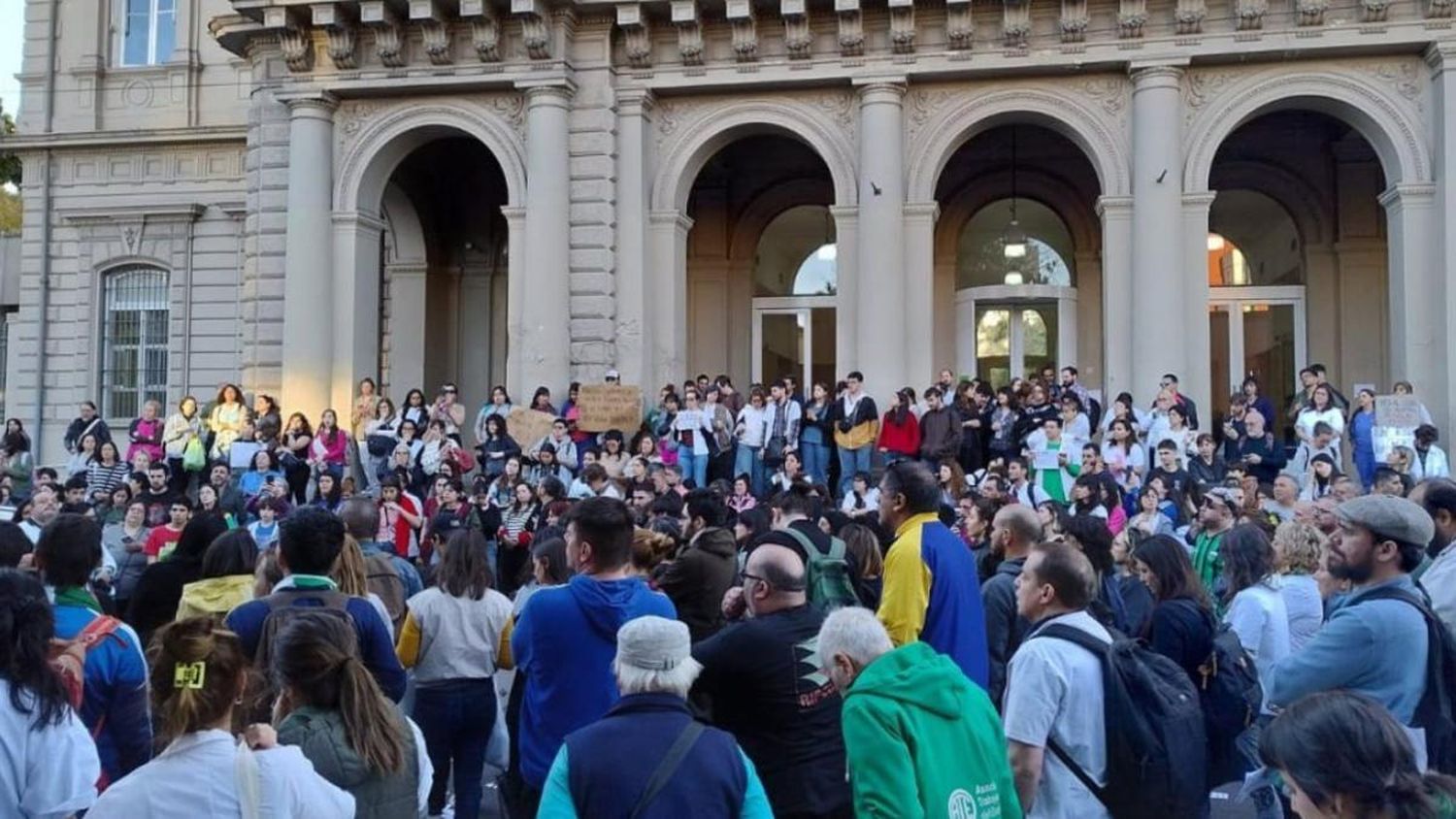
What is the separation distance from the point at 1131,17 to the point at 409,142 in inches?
438

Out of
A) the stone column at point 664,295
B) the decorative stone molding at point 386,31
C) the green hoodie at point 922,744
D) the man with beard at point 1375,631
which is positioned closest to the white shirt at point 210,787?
the green hoodie at point 922,744

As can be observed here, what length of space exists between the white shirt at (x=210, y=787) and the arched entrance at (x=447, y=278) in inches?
846

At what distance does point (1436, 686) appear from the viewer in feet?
14.6

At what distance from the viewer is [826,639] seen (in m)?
4.05

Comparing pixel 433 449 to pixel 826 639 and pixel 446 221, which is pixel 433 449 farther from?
pixel 826 639

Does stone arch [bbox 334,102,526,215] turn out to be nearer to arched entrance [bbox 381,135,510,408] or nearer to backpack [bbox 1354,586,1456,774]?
arched entrance [bbox 381,135,510,408]

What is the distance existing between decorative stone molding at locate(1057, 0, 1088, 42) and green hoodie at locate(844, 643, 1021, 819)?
1664 centimetres

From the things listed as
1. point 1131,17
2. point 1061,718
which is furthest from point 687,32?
point 1061,718

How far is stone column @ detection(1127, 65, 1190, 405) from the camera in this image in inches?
734

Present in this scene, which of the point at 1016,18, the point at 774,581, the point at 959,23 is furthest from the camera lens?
the point at 959,23

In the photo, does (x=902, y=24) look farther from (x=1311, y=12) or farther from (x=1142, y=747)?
(x=1142, y=747)

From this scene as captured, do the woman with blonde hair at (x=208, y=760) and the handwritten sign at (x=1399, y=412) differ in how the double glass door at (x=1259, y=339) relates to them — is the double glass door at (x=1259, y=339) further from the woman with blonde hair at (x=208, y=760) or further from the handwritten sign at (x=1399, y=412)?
the woman with blonde hair at (x=208, y=760)

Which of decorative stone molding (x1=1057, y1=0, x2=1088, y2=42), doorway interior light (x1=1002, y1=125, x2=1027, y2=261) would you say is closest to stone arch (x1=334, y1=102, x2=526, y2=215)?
decorative stone molding (x1=1057, y1=0, x2=1088, y2=42)

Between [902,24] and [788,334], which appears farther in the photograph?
[788,334]
